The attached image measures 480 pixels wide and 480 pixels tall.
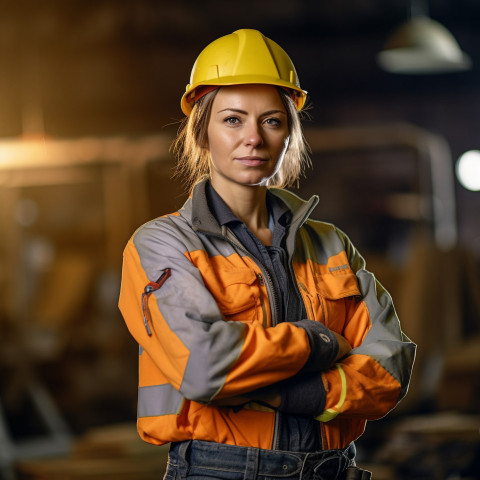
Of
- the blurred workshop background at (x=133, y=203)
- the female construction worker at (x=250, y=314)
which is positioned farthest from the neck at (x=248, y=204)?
the blurred workshop background at (x=133, y=203)

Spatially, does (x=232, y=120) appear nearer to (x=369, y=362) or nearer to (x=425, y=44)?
(x=369, y=362)

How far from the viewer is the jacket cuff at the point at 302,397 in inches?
59.4

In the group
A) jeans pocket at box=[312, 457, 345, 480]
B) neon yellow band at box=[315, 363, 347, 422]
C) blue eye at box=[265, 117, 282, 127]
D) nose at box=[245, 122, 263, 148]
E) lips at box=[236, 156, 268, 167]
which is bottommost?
jeans pocket at box=[312, 457, 345, 480]

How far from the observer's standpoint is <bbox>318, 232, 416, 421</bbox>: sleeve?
5.03 ft

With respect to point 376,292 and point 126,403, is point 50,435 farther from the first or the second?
point 376,292

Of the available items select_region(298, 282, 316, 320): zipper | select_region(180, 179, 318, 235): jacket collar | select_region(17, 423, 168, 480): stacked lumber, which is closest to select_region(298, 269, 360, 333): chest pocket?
select_region(298, 282, 316, 320): zipper

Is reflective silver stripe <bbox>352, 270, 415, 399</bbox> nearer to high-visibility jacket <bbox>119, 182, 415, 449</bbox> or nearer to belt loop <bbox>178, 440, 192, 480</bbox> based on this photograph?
high-visibility jacket <bbox>119, 182, 415, 449</bbox>

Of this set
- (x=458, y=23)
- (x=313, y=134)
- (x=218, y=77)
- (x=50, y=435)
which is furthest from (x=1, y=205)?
(x=218, y=77)

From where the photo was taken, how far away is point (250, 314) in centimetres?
156

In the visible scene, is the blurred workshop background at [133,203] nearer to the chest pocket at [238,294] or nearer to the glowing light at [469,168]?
the glowing light at [469,168]

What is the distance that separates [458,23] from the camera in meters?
7.59

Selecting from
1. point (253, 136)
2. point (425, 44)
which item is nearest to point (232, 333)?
point (253, 136)

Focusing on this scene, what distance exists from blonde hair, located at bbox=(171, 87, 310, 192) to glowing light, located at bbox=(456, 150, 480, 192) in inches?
225

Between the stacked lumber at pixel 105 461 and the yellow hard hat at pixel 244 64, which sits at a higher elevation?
the yellow hard hat at pixel 244 64
